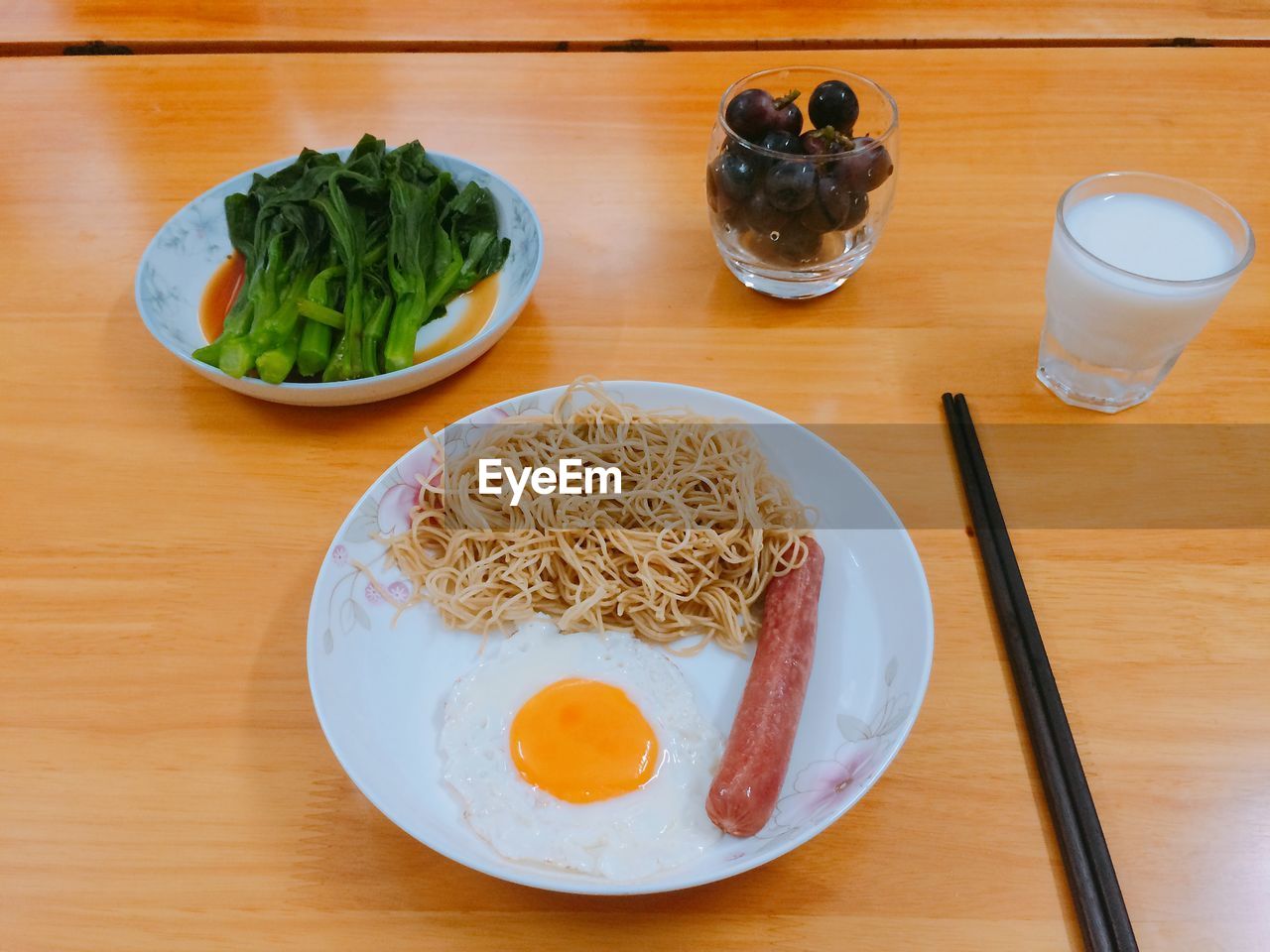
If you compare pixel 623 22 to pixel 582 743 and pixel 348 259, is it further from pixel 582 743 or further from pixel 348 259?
pixel 582 743

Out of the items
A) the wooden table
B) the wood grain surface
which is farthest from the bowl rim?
the wood grain surface

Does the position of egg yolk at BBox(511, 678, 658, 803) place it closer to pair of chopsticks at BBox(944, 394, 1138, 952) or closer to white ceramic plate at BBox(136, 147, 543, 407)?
pair of chopsticks at BBox(944, 394, 1138, 952)

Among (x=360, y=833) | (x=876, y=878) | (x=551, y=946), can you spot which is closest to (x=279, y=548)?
(x=360, y=833)

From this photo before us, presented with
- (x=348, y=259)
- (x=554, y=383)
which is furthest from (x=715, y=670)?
(x=348, y=259)

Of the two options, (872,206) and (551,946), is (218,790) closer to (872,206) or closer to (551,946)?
(551,946)

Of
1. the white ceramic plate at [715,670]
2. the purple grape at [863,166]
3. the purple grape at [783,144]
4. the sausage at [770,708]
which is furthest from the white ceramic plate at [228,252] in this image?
the sausage at [770,708]

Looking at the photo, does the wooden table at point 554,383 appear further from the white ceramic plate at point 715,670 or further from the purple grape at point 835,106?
the purple grape at point 835,106
